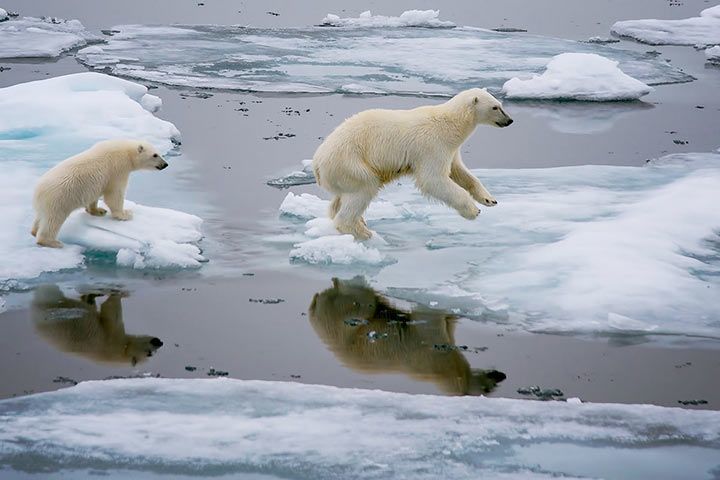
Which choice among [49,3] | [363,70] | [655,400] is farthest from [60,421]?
[49,3]

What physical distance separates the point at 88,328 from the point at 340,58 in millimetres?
9301

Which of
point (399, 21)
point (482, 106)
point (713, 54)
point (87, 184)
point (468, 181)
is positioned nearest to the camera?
point (87, 184)

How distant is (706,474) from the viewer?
176 inches

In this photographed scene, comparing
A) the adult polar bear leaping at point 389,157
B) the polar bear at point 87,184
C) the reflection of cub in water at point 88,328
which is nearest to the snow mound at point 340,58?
the adult polar bear leaping at point 389,157

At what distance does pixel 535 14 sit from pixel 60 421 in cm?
1652

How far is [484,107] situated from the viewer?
7.51 metres

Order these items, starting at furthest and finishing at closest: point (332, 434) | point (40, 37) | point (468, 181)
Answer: point (40, 37)
point (468, 181)
point (332, 434)

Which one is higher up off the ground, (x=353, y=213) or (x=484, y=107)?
(x=484, y=107)

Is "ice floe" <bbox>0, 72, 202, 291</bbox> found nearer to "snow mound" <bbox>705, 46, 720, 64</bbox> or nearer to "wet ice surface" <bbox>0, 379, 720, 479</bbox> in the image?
"wet ice surface" <bbox>0, 379, 720, 479</bbox>

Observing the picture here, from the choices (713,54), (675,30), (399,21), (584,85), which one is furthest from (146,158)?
(675,30)

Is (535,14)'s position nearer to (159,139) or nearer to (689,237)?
(159,139)

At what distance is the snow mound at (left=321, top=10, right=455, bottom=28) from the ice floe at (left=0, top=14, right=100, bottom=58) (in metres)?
3.90

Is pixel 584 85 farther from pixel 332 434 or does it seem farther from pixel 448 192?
pixel 332 434

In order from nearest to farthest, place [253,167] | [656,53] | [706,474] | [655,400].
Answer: [706,474] < [655,400] < [253,167] < [656,53]
